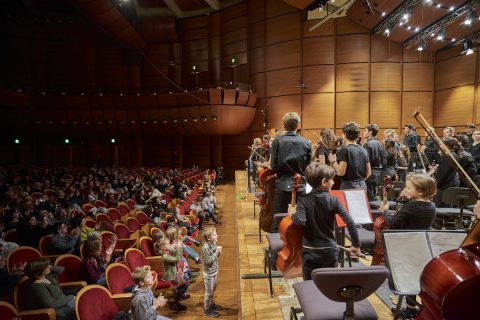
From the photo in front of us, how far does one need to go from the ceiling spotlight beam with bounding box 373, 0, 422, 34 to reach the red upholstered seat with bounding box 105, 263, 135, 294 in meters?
8.91

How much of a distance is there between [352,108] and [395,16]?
3332mm

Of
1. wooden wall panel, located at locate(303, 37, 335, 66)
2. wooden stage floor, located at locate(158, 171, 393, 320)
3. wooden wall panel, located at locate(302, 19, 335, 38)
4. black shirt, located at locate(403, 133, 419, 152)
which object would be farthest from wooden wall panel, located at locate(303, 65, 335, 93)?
wooden stage floor, located at locate(158, 171, 393, 320)

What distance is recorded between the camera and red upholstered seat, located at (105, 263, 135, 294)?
351 centimetres

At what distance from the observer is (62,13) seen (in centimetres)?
1664

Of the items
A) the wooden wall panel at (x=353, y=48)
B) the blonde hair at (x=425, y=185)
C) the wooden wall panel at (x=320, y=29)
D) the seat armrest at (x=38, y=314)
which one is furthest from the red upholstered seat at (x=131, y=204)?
the wooden wall panel at (x=320, y=29)

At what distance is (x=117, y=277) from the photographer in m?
3.63

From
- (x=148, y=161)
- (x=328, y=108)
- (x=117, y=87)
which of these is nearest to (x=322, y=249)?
(x=328, y=108)

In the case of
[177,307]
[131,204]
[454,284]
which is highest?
[454,284]

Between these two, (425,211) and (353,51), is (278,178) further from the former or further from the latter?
(353,51)

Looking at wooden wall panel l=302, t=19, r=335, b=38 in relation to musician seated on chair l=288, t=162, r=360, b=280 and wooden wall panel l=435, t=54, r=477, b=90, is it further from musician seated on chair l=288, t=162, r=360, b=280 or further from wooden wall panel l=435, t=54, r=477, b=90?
musician seated on chair l=288, t=162, r=360, b=280

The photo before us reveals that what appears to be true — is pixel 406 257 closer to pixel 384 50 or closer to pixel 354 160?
pixel 354 160

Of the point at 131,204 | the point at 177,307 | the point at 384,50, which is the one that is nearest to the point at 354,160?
the point at 177,307

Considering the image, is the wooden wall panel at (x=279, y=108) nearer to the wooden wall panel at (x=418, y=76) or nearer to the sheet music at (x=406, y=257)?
the wooden wall panel at (x=418, y=76)

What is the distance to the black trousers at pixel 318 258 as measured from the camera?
2076mm
